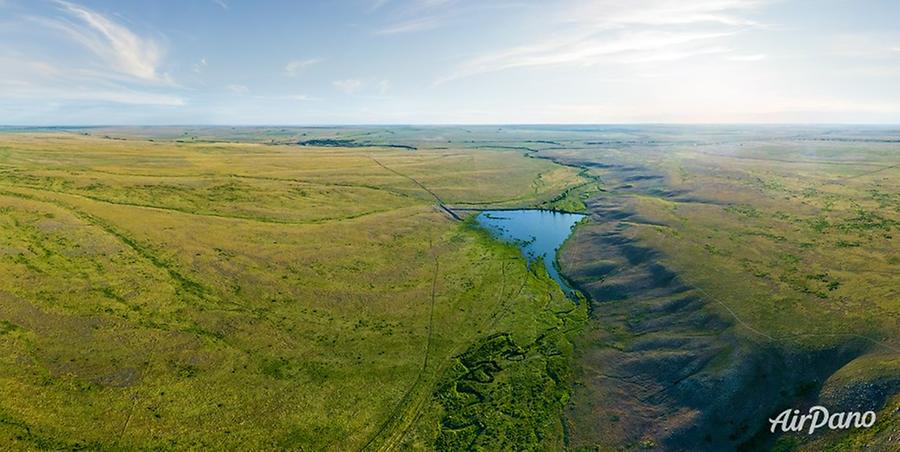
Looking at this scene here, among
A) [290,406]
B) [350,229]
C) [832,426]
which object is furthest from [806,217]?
[290,406]

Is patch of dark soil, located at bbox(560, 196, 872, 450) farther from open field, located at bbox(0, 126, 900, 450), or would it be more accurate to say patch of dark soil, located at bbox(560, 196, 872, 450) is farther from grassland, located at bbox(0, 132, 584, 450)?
grassland, located at bbox(0, 132, 584, 450)

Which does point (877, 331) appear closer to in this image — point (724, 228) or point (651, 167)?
point (724, 228)

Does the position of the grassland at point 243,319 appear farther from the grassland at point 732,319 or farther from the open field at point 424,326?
the grassland at point 732,319

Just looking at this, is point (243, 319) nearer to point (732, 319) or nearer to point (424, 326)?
point (424, 326)

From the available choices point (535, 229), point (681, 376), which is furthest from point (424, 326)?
point (535, 229)

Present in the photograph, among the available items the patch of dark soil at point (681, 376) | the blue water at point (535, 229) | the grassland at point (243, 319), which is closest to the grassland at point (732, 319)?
the patch of dark soil at point (681, 376)
